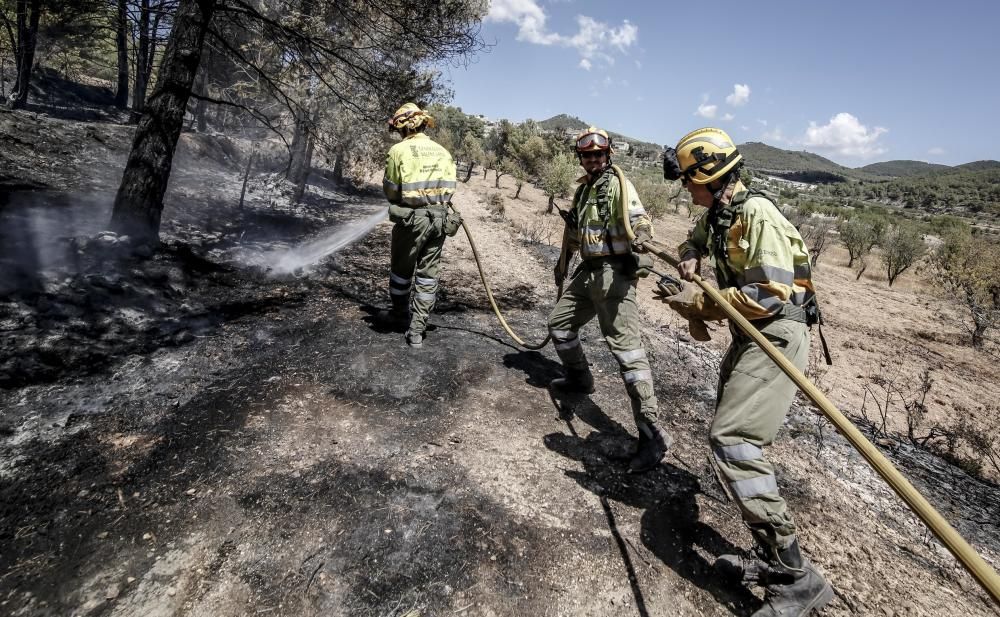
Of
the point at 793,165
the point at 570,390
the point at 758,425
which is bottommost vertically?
the point at 570,390

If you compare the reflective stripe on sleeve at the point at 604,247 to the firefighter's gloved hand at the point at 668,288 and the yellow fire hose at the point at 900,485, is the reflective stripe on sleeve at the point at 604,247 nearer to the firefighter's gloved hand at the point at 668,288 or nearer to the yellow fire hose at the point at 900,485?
the firefighter's gloved hand at the point at 668,288


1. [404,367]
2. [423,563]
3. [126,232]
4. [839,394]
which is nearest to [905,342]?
[839,394]

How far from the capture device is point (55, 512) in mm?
2250

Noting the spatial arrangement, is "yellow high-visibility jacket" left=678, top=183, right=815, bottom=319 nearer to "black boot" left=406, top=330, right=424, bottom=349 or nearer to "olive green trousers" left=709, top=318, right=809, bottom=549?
"olive green trousers" left=709, top=318, right=809, bottom=549

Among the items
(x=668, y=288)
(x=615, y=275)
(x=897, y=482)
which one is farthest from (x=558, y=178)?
(x=897, y=482)

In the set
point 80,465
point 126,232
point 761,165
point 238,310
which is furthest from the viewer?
point 761,165

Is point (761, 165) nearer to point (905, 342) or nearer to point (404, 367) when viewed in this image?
point (905, 342)

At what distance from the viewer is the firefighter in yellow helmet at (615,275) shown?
3.27 meters

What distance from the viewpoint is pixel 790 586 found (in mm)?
2219

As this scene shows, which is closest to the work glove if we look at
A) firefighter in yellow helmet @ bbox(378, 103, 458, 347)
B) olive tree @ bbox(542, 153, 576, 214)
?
firefighter in yellow helmet @ bbox(378, 103, 458, 347)

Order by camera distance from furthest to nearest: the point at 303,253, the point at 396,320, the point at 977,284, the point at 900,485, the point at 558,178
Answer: the point at 558,178
the point at 977,284
the point at 303,253
the point at 396,320
the point at 900,485

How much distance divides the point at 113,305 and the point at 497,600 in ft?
14.8

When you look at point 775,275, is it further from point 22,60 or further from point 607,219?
point 22,60

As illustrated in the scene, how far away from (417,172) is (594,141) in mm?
1824
